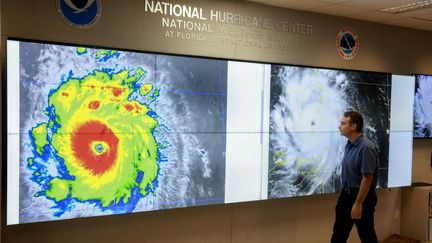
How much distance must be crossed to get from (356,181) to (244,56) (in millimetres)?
1475

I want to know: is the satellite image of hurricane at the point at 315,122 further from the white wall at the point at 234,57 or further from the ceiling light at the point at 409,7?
the ceiling light at the point at 409,7

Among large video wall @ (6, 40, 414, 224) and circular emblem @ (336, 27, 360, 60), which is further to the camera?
circular emblem @ (336, 27, 360, 60)

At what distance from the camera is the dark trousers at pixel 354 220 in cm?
363

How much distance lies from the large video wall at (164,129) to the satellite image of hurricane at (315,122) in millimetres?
11

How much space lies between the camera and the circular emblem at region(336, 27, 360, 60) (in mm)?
4621

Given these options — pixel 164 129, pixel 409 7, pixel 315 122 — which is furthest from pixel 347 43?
pixel 164 129

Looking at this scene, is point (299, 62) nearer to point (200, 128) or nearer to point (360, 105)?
point (360, 105)

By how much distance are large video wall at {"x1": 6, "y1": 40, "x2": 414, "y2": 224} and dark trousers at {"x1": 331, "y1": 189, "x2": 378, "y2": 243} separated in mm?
525

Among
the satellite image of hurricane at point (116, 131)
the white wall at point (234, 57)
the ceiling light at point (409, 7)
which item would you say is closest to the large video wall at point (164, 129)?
the satellite image of hurricane at point (116, 131)

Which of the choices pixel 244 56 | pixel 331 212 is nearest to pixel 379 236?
pixel 331 212

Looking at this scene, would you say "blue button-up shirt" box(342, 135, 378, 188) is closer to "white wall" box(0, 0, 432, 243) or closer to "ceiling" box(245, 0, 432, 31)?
"white wall" box(0, 0, 432, 243)

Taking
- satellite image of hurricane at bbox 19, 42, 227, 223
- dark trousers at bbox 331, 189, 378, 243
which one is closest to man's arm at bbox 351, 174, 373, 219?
dark trousers at bbox 331, 189, 378, 243

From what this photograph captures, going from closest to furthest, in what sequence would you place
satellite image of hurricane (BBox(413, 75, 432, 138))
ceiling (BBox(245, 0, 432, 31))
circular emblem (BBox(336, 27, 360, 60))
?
ceiling (BBox(245, 0, 432, 31)) → circular emblem (BBox(336, 27, 360, 60)) → satellite image of hurricane (BBox(413, 75, 432, 138))

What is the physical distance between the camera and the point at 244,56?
4016 millimetres
